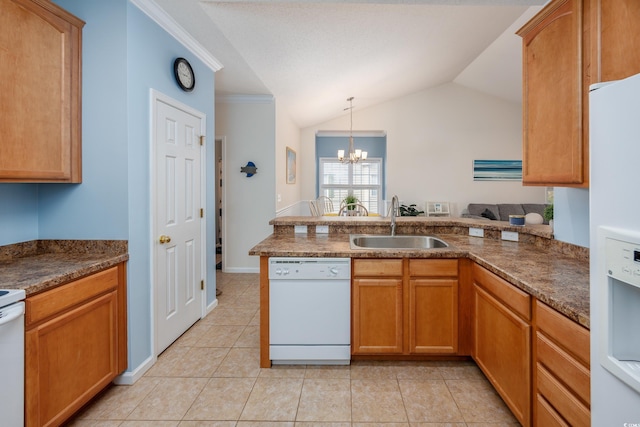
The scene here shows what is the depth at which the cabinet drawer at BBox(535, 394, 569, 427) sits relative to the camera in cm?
123

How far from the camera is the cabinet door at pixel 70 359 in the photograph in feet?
4.62

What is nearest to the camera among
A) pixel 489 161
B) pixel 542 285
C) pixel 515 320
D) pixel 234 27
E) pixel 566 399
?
pixel 566 399

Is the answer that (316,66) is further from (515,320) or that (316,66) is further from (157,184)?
(515,320)

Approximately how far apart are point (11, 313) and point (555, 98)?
8.21 ft

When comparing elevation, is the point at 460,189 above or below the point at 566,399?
above

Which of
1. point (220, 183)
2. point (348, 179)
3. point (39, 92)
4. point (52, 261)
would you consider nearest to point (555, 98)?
point (39, 92)

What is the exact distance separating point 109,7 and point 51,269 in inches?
61.2

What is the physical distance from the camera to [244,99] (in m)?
4.49

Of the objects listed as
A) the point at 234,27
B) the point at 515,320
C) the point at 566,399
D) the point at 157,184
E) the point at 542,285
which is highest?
the point at 234,27

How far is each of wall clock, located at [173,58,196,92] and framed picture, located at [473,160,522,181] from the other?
610 centimetres

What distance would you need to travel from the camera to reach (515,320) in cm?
155

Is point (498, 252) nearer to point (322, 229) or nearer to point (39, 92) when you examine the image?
point (322, 229)

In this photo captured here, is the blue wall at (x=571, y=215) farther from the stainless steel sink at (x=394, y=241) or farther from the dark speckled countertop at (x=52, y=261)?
the dark speckled countertop at (x=52, y=261)

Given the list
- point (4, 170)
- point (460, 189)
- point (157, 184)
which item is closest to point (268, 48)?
point (157, 184)
